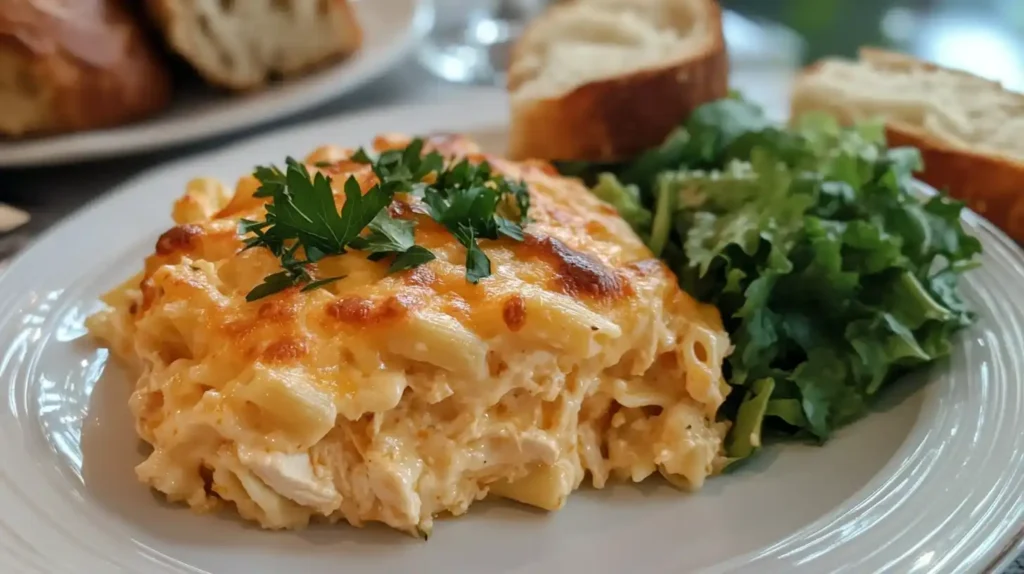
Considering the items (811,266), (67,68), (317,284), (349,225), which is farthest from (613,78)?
(67,68)

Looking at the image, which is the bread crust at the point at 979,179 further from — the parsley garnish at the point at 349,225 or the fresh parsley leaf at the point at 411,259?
the fresh parsley leaf at the point at 411,259

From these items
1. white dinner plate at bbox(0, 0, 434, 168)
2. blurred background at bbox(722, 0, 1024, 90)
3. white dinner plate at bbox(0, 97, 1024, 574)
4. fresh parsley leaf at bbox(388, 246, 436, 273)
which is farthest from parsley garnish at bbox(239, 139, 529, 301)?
blurred background at bbox(722, 0, 1024, 90)

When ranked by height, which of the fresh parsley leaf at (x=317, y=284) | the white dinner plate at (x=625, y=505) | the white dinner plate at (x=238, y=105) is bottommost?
the white dinner plate at (x=238, y=105)

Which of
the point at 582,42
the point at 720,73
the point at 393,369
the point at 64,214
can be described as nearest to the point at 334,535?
the point at 393,369

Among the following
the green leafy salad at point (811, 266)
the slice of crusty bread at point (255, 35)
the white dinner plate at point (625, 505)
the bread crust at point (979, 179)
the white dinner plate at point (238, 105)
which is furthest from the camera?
the slice of crusty bread at point (255, 35)

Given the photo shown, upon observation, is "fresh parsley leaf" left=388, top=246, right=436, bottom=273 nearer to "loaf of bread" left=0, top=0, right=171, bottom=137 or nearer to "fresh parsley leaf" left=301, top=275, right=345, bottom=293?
"fresh parsley leaf" left=301, top=275, right=345, bottom=293

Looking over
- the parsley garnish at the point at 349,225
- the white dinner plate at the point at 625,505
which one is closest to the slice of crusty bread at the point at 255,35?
the white dinner plate at the point at 625,505
